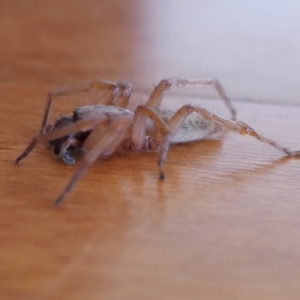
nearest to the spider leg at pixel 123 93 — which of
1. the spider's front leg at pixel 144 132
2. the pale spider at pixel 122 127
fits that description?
the pale spider at pixel 122 127

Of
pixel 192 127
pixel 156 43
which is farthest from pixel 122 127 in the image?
pixel 156 43

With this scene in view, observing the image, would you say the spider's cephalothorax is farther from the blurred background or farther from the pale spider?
the blurred background

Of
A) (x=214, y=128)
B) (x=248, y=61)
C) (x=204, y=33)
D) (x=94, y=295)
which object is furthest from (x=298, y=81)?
(x=94, y=295)

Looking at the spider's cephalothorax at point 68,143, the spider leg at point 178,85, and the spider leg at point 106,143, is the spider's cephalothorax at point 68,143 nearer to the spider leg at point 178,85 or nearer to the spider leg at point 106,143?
the spider leg at point 106,143

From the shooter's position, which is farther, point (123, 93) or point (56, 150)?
point (123, 93)

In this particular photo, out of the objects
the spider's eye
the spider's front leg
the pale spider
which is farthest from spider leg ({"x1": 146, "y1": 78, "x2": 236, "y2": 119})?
the spider's eye

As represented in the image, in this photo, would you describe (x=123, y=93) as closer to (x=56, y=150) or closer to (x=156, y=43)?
(x=56, y=150)
